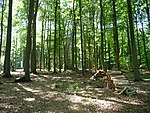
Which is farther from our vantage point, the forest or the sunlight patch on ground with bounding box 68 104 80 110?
the forest

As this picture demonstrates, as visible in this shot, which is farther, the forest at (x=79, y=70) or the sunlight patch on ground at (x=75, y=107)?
the forest at (x=79, y=70)

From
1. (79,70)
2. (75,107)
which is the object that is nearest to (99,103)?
(75,107)

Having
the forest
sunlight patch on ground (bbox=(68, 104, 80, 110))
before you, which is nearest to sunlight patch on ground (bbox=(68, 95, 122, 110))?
the forest

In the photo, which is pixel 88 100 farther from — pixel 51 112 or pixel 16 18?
pixel 16 18

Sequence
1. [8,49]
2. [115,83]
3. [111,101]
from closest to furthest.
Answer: [111,101]
[115,83]
[8,49]

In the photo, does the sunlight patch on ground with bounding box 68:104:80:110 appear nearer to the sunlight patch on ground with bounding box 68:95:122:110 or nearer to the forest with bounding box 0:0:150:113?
the forest with bounding box 0:0:150:113

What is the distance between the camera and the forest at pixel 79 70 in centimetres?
781

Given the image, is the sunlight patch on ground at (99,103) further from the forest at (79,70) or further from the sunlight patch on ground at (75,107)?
the sunlight patch on ground at (75,107)

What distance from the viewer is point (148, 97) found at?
897cm

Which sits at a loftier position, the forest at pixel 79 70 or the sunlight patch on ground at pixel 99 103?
the forest at pixel 79 70

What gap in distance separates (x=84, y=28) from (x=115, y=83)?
68.4 ft

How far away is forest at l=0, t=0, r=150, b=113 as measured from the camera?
7809 millimetres

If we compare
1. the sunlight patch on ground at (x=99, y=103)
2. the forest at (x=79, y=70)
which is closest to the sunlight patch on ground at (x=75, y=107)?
the forest at (x=79, y=70)

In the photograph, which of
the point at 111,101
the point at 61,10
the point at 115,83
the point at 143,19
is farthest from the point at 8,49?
the point at 143,19
